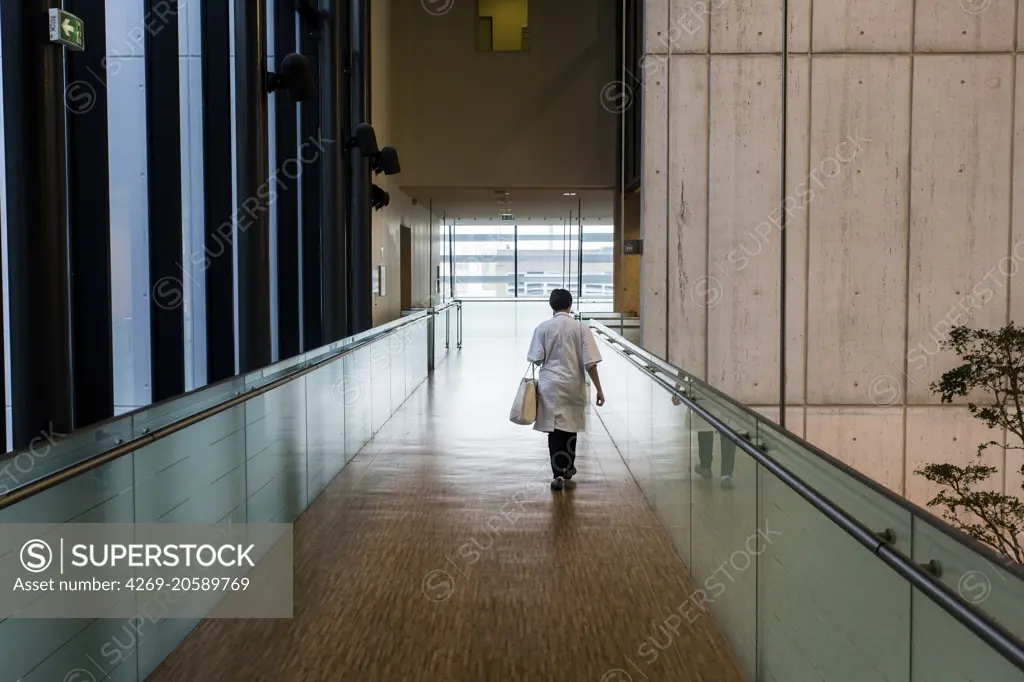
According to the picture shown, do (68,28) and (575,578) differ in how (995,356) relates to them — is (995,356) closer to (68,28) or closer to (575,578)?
(575,578)

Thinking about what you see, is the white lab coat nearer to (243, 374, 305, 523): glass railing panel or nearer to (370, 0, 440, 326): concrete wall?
(243, 374, 305, 523): glass railing panel

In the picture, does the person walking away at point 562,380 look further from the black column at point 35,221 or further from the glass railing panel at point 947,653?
the glass railing panel at point 947,653

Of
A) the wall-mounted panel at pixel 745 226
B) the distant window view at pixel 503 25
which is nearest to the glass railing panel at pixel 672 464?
the wall-mounted panel at pixel 745 226

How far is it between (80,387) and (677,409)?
3027 millimetres

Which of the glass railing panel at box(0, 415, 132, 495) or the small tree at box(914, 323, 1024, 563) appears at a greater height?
the glass railing panel at box(0, 415, 132, 495)

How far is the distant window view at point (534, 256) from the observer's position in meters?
28.8

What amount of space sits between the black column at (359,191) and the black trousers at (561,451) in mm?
4920

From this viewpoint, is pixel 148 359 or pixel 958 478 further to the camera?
pixel 958 478

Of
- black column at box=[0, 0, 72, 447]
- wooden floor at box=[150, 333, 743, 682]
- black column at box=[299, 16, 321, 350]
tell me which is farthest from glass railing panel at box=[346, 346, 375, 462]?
black column at box=[0, 0, 72, 447]

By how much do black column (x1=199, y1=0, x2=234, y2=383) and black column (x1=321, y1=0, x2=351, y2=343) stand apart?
3.33 meters

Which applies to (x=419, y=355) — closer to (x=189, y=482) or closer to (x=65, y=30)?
(x=189, y=482)

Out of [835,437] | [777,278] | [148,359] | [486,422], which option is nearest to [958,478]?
[835,437]

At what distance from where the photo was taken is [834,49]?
1215 centimetres

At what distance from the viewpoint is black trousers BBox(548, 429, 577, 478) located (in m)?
7.48
